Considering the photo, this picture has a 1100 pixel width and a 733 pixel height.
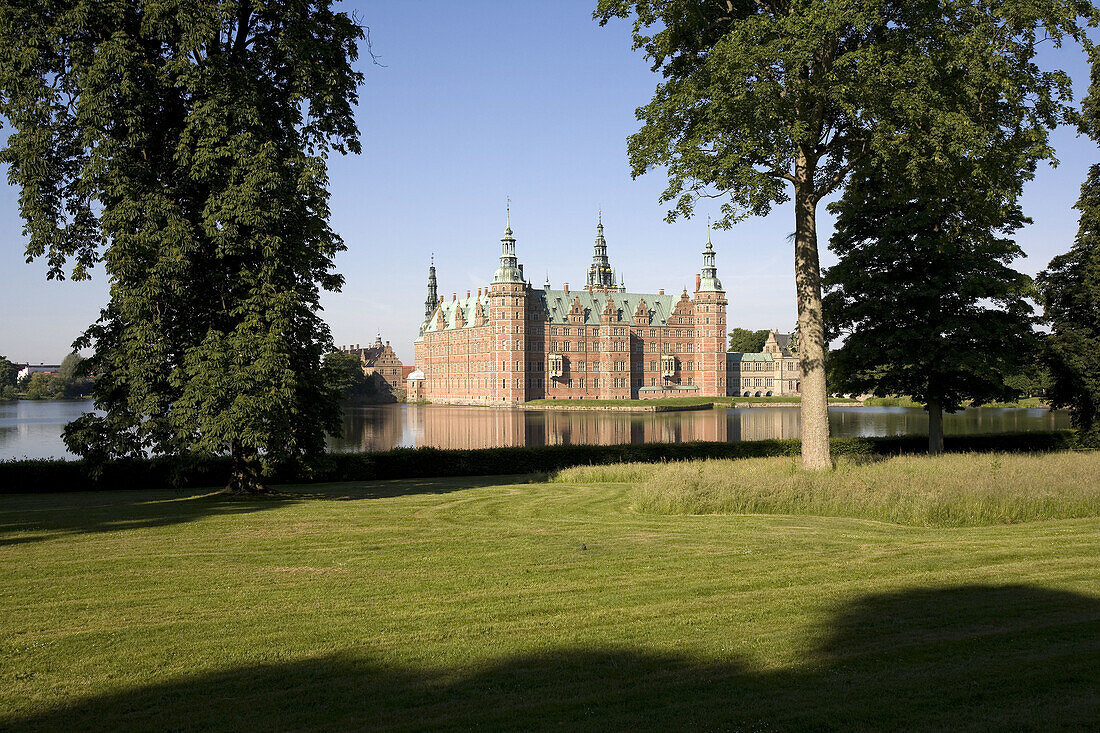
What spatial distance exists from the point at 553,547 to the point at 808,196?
938 cm

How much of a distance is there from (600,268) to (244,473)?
4552 inches

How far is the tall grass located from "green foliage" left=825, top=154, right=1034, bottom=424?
8069mm

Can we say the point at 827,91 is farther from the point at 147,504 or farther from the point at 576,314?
the point at 576,314

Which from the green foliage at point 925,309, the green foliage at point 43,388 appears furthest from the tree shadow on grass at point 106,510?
the green foliage at point 43,388

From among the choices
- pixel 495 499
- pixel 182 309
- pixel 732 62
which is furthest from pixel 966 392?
pixel 182 309

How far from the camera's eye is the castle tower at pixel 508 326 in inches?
4144

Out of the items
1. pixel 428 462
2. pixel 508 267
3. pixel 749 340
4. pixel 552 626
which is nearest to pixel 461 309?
pixel 508 267

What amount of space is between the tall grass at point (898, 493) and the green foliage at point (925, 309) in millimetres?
8069

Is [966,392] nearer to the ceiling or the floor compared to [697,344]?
nearer to the floor

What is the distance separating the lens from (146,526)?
10.3 meters

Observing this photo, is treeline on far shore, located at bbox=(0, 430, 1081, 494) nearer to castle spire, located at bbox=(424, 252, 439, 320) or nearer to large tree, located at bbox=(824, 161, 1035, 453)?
large tree, located at bbox=(824, 161, 1035, 453)

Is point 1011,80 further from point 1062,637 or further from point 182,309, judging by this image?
point 182,309

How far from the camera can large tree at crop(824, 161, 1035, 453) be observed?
20.9 m

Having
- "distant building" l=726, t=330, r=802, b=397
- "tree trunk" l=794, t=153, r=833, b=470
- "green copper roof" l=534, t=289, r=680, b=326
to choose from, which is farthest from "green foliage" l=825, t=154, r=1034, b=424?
"distant building" l=726, t=330, r=802, b=397
